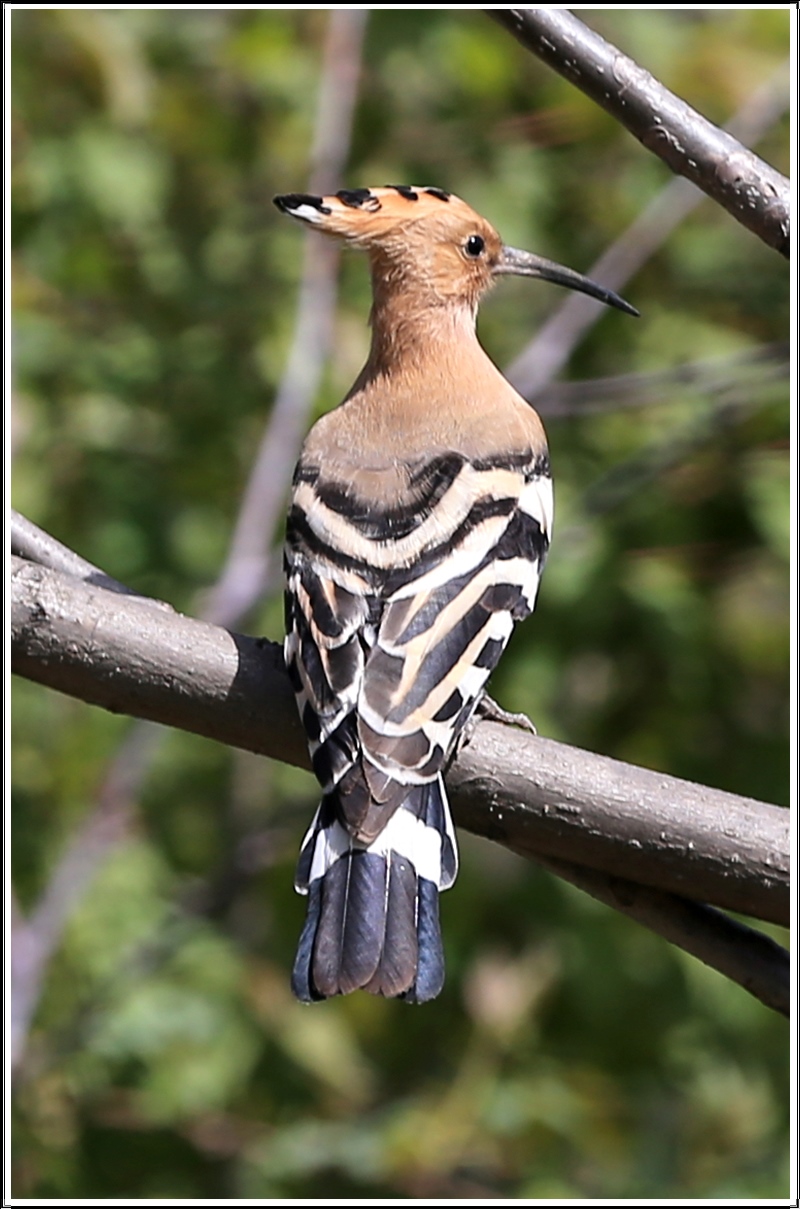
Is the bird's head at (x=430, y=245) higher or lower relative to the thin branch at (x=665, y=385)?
lower

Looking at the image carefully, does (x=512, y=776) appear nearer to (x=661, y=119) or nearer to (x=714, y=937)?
(x=714, y=937)

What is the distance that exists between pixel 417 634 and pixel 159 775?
1.81 metres

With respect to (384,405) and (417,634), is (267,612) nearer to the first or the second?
(384,405)

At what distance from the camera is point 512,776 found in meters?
1.76

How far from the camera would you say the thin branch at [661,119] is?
1920 millimetres

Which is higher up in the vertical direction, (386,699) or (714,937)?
(386,699)

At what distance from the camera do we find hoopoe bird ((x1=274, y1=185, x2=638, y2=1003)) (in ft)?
5.98

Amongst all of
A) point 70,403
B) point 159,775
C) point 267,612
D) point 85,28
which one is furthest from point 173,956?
point 85,28

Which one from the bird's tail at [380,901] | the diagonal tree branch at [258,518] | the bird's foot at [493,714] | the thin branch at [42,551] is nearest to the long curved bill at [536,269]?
the diagonal tree branch at [258,518]

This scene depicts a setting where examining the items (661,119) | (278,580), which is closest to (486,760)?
(661,119)

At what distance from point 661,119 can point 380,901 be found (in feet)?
3.34

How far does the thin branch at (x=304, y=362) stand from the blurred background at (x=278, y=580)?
1 centimetres

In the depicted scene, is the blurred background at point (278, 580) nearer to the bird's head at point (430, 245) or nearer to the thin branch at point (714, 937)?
the bird's head at point (430, 245)

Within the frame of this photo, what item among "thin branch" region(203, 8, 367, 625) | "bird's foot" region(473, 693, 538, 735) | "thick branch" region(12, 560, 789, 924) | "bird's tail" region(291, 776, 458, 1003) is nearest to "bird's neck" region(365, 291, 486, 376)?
"thin branch" region(203, 8, 367, 625)
